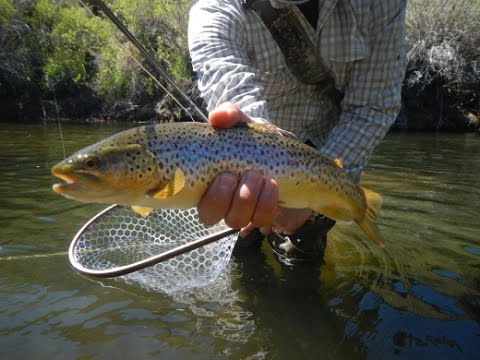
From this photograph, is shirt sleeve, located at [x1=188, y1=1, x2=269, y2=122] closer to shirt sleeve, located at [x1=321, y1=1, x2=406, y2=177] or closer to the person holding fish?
the person holding fish

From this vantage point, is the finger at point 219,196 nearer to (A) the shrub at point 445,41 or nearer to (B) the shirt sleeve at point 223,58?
(B) the shirt sleeve at point 223,58

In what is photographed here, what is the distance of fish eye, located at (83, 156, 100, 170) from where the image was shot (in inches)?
63.9

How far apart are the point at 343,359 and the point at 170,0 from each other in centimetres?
2053

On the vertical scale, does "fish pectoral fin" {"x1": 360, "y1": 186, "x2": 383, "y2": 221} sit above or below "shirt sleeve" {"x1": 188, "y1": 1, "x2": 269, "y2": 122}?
below

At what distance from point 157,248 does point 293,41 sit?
5.94 feet

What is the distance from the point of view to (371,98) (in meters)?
2.62

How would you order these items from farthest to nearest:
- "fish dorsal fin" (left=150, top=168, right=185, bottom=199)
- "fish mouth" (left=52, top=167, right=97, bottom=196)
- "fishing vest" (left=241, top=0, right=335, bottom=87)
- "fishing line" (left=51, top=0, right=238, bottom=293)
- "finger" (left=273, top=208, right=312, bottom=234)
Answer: "fishing line" (left=51, top=0, right=238, bottom=293)
"fishing vest" (left=241, top=0, right=335, bottom=87)
"finger" (left=273, top=208, right=312, bottom=234)
"fish dorsal fin" (left=150, top=168, right=185, bottom=199)
"fish mouth" (left=52, top=167, right=97, bottom=196)

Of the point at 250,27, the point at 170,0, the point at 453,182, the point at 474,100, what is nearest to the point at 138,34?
the point at 170,0

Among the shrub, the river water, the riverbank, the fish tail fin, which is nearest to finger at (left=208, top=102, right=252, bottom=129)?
the fish tail fin

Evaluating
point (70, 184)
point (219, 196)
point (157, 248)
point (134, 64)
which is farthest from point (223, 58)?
point (134, 64)

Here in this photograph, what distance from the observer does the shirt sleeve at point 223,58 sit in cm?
219

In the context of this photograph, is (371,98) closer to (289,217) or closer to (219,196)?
(289,217)

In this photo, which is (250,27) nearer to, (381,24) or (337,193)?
(381,24)

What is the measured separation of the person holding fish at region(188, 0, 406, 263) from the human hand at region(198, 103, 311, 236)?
0.30 metres
